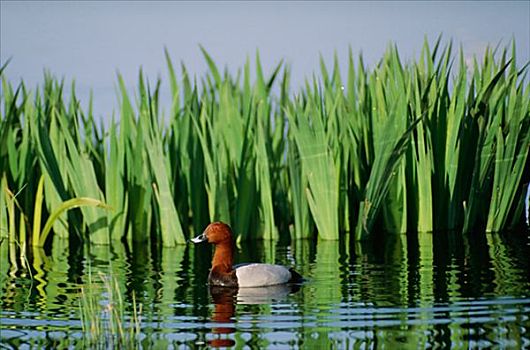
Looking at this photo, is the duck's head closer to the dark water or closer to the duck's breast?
the dark water

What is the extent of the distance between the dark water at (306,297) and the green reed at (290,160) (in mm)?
551

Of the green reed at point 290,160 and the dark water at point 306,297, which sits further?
the green reed at point 290,160

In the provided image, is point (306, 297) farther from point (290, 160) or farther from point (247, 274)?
point (290, 160)

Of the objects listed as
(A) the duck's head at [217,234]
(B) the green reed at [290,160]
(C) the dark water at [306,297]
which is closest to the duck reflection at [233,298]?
(C) the dark water at [306,297]

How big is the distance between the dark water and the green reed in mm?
551

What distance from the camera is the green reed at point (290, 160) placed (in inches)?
496

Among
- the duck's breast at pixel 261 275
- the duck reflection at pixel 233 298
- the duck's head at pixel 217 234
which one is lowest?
the duck reflection at pixel 233 298

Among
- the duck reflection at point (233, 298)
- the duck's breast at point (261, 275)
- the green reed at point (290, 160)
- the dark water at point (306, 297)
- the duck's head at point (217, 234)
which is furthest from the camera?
the green reed at point (290, 160)

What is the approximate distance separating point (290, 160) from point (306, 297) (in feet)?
14.9

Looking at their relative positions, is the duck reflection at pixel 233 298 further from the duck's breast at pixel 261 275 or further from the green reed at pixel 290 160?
the green reed at pixel 290 160

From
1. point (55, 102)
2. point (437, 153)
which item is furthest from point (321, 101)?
point (55, 102)

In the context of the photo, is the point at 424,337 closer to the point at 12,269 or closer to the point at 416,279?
the point at 416,279

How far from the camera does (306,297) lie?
8.51 metres

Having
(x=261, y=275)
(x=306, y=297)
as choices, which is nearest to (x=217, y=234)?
(x=261, y=275)
